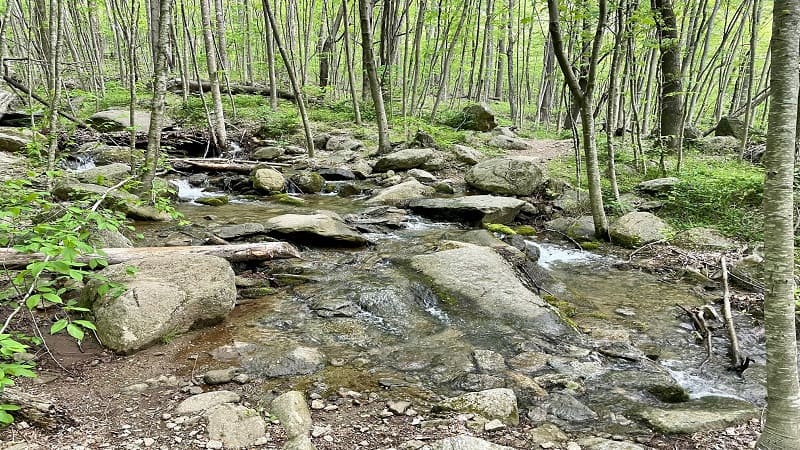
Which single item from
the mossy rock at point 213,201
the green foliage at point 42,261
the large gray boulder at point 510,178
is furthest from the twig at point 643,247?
the mossy rock at point 213,201

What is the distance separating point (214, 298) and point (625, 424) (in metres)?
3.93

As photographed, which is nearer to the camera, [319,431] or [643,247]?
[319,431]

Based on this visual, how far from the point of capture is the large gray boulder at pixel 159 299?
4043 millimetres

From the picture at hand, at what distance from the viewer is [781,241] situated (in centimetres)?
250

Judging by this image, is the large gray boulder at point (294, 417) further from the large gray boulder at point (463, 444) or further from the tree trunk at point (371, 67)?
the tree trunk at point (371, 67)

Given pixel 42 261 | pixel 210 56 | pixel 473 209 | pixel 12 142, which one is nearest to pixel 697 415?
pixel 42 261

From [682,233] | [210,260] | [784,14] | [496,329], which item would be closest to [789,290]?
[784,14]

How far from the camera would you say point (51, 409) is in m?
3.04

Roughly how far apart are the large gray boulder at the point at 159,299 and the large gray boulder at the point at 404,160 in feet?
29.1

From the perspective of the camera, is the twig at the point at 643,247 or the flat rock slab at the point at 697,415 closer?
the flat rock slab at the point at 697,415

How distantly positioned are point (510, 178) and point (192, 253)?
7889mm

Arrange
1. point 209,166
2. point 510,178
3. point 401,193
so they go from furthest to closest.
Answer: point 209,166, point 510,178, point 401,193

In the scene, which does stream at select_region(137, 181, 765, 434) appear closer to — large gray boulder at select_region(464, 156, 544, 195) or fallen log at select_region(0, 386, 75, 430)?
fallen log at select_region(0, 386, 75, 430)

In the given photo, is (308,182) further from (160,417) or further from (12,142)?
(160,417)
